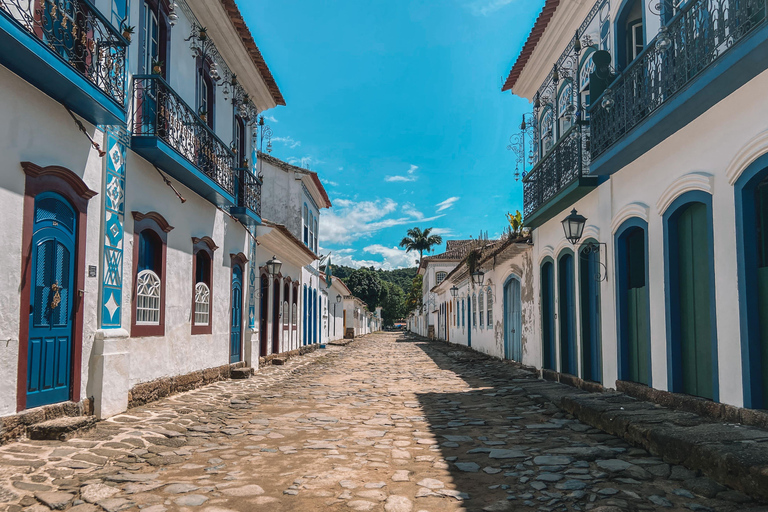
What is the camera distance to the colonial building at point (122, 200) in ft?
17.9

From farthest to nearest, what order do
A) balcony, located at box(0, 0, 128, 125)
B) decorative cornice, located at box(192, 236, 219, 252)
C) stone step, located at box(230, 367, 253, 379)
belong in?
1. stone step, located at box(230, 367, 253, 379)
2. decorative cornice, located at box(192, 236, 219, 252)
3. balcony, located at box(0, 0, 128, 125)

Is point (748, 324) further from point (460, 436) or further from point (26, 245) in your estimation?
point (26, 245)

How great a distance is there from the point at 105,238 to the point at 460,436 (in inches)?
189

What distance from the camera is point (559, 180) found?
10234 mm

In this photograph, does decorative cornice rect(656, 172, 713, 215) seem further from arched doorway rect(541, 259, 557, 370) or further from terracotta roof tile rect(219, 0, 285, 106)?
terracotta roof tile rect(219, 0, 285, 106)

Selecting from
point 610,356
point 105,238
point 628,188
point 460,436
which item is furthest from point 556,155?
point 105,238

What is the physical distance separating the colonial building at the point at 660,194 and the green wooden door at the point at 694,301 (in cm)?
2

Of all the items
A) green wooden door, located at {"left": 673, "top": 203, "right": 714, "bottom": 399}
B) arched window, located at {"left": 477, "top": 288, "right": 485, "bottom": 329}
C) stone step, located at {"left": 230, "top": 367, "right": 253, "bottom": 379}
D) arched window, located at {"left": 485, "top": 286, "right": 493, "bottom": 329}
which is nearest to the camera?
green wooden door, located at {"left": 673, "top": 203, "right": 714, "bottom": 399}

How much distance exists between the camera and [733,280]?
18.2 feet

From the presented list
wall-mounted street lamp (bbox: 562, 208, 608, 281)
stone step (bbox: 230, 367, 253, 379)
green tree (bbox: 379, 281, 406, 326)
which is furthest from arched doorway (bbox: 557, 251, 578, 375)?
green tree (bbox: 379, 281, 406, 326)

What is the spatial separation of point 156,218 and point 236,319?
4.70 metres

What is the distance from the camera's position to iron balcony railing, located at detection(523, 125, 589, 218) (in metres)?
9.22

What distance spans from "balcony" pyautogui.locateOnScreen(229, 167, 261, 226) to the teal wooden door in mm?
7538

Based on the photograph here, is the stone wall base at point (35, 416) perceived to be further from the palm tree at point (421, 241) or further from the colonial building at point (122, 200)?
the palm tree at point (421, 241)
